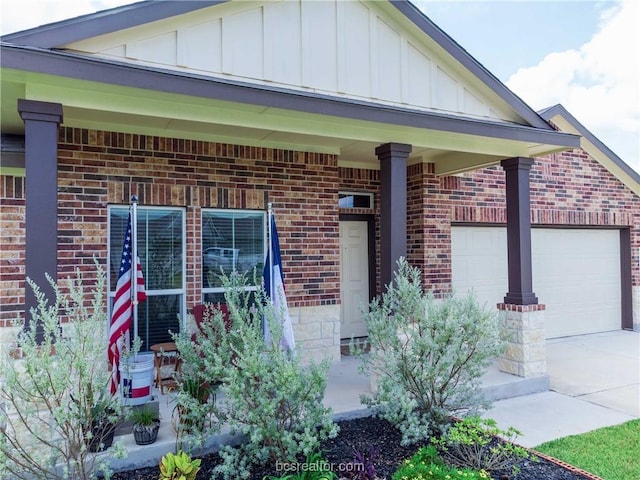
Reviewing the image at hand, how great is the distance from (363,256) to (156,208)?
3677 mm

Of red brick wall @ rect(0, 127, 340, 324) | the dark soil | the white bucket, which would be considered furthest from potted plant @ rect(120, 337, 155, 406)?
red brick wall @ rect(0, 127, 340, 324)

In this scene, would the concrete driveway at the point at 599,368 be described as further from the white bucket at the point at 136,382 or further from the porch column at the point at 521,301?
the white bucket at the point at 136,382

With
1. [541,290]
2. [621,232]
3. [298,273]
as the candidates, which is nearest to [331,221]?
[298,273]

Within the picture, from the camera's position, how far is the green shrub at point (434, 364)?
13.3 feet

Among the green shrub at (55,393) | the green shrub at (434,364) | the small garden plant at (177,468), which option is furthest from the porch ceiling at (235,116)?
the small garden plant at (177,468)

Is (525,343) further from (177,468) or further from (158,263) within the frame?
(158,263)

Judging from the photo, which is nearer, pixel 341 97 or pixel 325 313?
pixel 341 97

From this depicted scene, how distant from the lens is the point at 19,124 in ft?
16.0

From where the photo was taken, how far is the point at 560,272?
30.4ft

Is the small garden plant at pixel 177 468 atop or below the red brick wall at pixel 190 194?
below

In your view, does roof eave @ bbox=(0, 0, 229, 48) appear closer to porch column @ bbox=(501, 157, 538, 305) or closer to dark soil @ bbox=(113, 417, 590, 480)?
dark soil @ bbox=(113, 417, 590, 480)

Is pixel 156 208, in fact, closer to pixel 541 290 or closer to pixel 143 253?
pixel 143 253

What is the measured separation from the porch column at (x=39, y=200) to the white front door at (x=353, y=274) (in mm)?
4763

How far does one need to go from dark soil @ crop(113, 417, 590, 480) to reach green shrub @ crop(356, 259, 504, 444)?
6.5 inches
